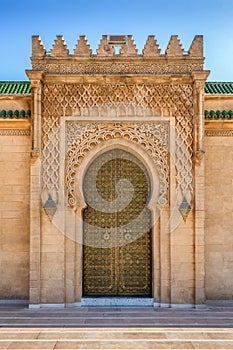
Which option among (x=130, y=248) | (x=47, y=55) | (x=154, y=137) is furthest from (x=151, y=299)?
(x=47, y=55)

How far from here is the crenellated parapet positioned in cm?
734

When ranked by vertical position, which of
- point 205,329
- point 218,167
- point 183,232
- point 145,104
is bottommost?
point 205,329

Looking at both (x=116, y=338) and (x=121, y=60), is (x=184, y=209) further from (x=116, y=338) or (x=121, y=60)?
(x=121, y=60)

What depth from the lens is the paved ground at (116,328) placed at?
5.30 meters

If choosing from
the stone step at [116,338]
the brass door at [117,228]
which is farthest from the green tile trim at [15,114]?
the stone step at [116,338]

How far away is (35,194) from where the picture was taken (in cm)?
713

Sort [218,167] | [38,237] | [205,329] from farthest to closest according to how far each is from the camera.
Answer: [218,167] → [38,237] → [205,329]

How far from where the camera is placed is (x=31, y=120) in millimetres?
7273

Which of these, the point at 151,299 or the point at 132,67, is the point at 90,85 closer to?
the point at 132,67

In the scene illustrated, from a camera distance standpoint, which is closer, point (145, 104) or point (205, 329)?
point (205, 329)

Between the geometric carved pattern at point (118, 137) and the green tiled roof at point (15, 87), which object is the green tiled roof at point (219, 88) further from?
the green tiled roof at point (15, 87)

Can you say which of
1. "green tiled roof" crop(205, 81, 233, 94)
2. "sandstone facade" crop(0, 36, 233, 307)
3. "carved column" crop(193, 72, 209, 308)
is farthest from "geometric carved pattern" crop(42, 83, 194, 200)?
"green tiled roof" crop(205, 81, 233, 94)

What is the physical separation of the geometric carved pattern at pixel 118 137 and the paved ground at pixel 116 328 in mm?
2176

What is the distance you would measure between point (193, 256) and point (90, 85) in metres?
3.76
